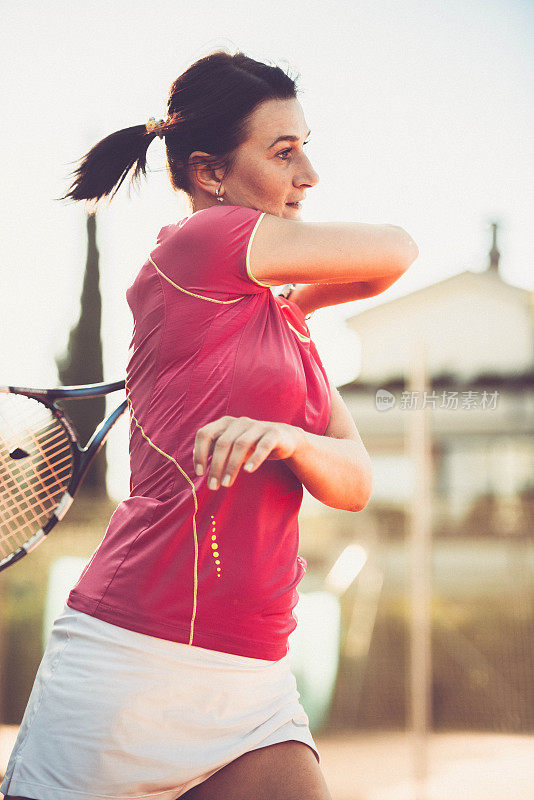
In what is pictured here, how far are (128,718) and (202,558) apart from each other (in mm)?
216

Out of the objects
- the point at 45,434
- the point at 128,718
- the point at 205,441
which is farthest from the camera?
the point at 45,434

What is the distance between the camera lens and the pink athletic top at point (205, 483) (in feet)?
3.67

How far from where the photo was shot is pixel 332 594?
4840mm

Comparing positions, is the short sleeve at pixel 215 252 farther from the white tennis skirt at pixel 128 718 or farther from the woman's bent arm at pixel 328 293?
the white tennis skirt at pixel 128 718

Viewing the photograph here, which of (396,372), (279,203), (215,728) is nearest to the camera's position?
(215,728)

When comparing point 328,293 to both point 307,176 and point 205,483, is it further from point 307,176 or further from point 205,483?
point 205,483

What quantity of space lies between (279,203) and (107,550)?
21.6 inches

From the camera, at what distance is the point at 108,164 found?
1443 millimetres

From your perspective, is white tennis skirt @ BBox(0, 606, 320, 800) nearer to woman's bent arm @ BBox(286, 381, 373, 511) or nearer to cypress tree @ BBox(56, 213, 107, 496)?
woman's bent arm @ BBox(286, 381, 373, 511)

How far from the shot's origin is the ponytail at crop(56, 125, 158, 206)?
143 cm

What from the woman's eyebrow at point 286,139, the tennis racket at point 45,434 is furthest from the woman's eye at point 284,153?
the tennis racket at point 45,434

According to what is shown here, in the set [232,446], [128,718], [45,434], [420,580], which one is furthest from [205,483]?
[420,580]

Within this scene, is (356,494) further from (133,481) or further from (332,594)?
(332,594)

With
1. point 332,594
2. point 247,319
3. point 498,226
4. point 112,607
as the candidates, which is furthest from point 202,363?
point 498,226
